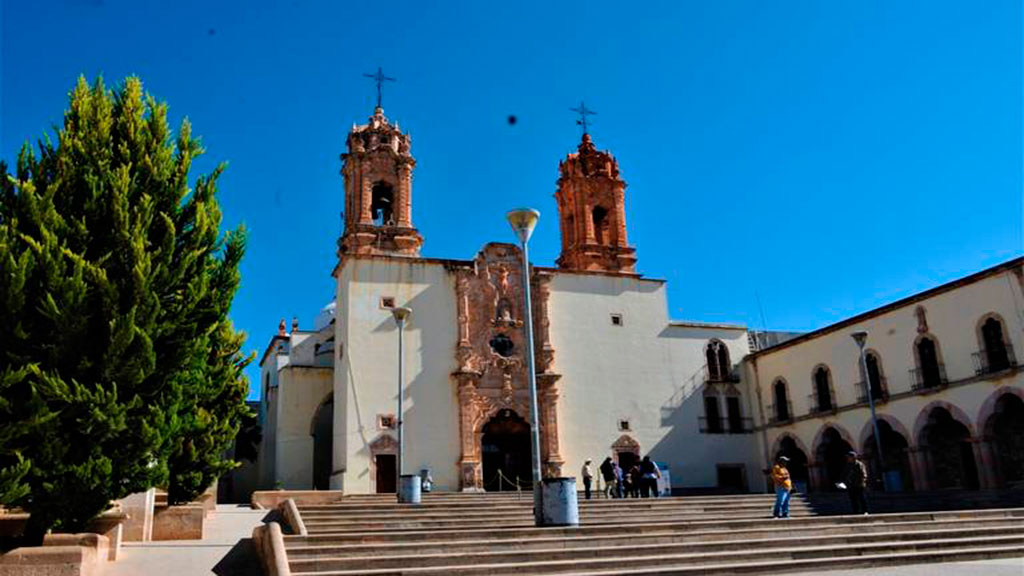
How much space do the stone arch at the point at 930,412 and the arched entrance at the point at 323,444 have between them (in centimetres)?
2169

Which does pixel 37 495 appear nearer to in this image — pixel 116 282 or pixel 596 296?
pixel 116 282

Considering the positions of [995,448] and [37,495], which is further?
[995,448]

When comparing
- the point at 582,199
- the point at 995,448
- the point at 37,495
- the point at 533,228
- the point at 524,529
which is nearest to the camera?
the point at 37,495

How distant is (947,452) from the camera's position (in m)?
27.8

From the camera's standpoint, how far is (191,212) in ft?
39.0

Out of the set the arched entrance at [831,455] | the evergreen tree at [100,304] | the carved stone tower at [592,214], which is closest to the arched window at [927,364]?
the arched entrance at [831,455]

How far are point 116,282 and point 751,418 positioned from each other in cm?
2915

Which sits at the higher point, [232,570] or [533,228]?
[533,228]

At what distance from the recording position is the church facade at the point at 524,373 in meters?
29.5

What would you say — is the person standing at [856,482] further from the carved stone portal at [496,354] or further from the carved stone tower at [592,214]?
the carved stone tower at [592,214]

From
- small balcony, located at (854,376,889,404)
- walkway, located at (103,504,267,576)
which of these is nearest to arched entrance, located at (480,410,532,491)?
small balcony, located at (854,376,889,404)

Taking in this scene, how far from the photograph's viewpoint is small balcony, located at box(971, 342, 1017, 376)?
79.4 ft

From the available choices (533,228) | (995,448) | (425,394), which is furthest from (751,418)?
(533,228)

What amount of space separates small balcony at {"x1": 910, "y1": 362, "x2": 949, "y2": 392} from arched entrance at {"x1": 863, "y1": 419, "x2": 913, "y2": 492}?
2.01 m
